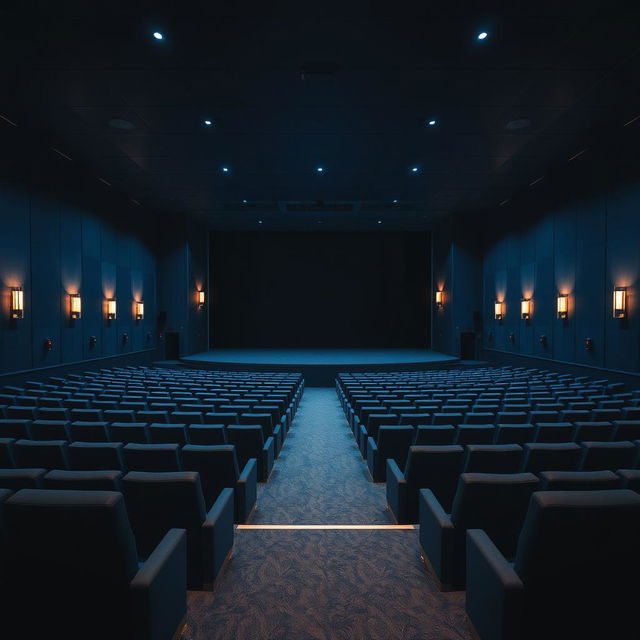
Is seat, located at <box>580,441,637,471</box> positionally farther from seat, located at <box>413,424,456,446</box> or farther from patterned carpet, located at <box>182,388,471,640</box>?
patterned carpet, located at <box>182,388,471,640</box>

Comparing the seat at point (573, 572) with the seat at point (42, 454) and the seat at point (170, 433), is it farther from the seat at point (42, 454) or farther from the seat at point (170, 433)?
the seat at point (42, 454)

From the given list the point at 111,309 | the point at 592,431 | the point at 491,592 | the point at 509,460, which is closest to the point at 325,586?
the point at 491,592

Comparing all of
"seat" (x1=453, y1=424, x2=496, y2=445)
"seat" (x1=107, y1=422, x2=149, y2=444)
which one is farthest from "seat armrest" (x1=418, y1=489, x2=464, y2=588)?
"seat" (x1=107, y1=422, x2=149, y2=444)

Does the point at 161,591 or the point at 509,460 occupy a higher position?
the point at 509,460

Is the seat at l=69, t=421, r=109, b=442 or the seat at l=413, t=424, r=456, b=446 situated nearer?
the seat at l=413, t=424, r=456, b=446

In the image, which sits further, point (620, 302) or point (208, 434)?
point (620, 302)

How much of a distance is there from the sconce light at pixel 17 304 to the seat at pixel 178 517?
9373 millimetres

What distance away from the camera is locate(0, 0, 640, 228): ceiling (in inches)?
238

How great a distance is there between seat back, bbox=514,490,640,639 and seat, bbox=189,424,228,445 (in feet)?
9.82

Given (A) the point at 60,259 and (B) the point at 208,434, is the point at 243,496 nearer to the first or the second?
(B) the point at 208,434

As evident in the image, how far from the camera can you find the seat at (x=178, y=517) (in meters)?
2.40

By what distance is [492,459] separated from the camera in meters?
3.20

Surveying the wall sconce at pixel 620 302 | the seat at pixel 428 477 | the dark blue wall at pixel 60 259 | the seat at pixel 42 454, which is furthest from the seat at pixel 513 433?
the dark blue wall at pixel 60 259

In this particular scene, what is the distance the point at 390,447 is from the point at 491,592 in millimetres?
2703
